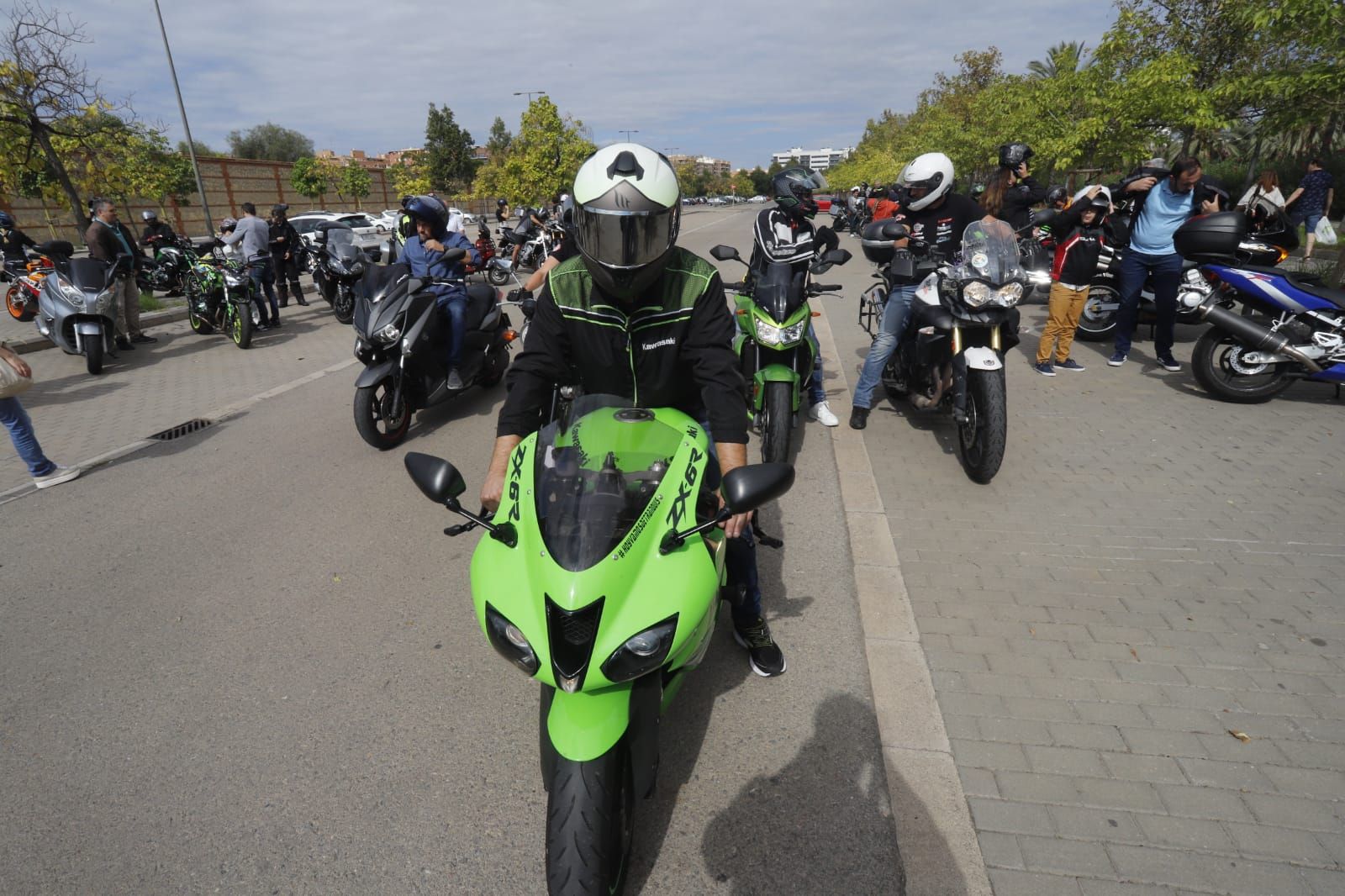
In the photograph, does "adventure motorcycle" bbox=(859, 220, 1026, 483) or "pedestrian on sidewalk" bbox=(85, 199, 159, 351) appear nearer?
"adventure motorcycle" bbox=(859, 220, 1026, 483)

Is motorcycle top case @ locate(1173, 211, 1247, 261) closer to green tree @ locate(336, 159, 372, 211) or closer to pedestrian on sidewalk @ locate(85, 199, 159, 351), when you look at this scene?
pedestrian on sidewalk @ locate(85, 199, 159, 351)

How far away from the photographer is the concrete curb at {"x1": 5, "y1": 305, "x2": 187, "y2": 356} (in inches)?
366

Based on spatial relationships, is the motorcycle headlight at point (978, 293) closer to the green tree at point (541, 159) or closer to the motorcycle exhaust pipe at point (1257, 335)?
the motorcycle exhaust pipe at point (1257, 335)

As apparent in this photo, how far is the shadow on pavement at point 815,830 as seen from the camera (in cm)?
207

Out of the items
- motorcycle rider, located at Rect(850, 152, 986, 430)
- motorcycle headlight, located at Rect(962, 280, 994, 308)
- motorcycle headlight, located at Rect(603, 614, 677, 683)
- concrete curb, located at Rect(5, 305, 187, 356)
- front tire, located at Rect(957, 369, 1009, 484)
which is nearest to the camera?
motorcycle headlight, located at Rect(603, 614, 677, 683)

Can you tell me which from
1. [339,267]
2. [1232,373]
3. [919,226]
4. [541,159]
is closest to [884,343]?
[919,226]

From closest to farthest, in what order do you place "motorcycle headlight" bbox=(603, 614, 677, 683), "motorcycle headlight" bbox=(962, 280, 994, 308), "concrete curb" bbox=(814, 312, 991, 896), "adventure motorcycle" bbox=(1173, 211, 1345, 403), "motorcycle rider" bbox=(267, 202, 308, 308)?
1. "motorcycle headlight" bbox=(603, 614, 677, 683)
2. "concrete curb" bbox=(814, 312, 991, 896)
3. "motorcycle headlight" bbox=(962, 280, 994, 308)
4. "adventure motorcycle" bbox=(1173, 211, 1345, 403)
5. "motorcycle rider" bbox=(267, 202, 308, 308)

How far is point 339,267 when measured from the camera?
10594 millimetres

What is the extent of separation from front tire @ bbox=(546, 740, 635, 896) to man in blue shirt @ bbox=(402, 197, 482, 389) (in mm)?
4966

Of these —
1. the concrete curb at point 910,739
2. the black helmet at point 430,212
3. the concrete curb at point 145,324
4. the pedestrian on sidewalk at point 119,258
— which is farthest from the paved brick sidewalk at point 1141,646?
the concrete curb at point 145,324

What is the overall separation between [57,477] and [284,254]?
874cm

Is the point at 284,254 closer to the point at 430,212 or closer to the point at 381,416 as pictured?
the point at 430,212

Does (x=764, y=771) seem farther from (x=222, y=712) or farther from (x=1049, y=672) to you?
(x=222, y=712)

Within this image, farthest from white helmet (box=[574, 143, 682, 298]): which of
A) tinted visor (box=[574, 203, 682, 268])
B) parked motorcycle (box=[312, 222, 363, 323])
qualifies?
parked motorcycle (box=[312, 222, 363, 323])
